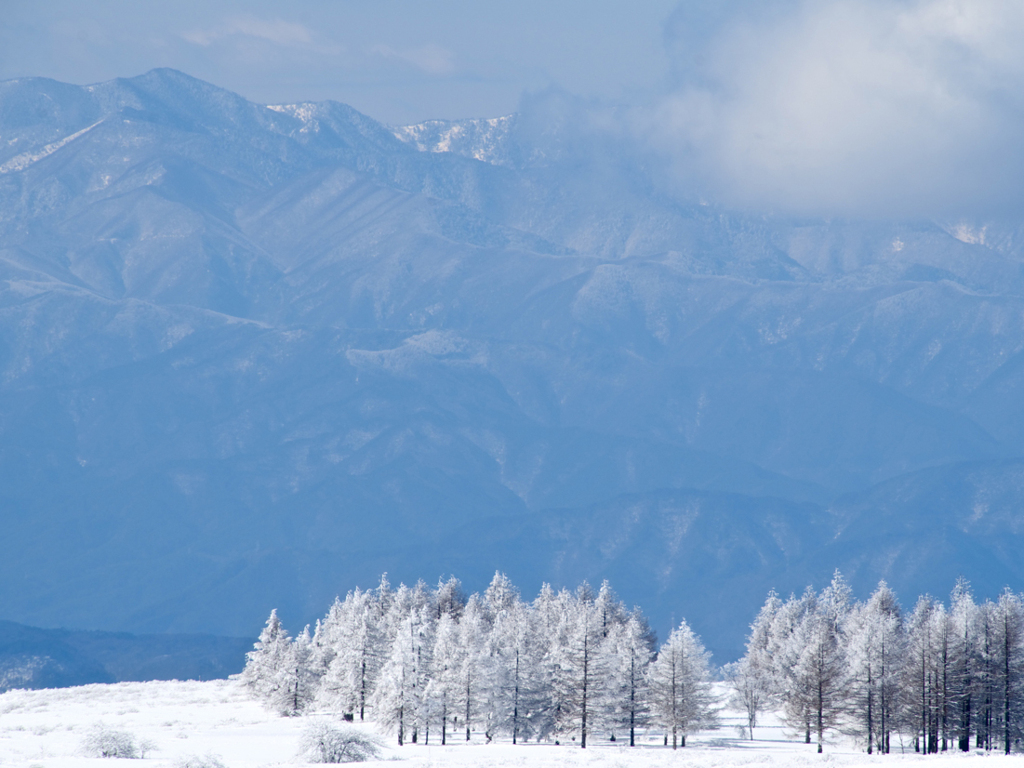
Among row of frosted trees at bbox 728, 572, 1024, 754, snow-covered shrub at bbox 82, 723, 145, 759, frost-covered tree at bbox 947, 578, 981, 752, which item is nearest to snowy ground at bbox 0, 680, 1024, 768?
snow-covered shrub at bbox 82, 723, 145, 759

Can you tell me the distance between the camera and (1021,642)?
330 feet

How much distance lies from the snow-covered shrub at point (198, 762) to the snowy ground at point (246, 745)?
91 centimetres

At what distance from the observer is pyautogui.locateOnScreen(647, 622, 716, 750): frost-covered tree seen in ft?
330

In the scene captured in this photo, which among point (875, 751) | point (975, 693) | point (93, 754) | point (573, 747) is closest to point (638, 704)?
point (573, 747)

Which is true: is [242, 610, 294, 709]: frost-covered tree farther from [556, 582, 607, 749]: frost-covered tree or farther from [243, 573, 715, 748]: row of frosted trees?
[556, 582, 607, 749]: frost-covered tree

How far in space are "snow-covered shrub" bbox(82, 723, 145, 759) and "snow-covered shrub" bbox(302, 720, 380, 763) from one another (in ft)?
35.6

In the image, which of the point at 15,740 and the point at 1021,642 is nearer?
the point at 15,740

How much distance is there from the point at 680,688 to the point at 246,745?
105ft

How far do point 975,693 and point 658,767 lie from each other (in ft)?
99.6

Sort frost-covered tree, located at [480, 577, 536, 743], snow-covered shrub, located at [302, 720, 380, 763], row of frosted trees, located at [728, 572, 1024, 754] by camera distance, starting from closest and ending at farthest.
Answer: snow-covered shrub, located at [302, 720, 380, 763] → row of frosted trees, located at [728, 572, 1024, 754] → frost-covered tree, located at [480, 577, 536, 743]

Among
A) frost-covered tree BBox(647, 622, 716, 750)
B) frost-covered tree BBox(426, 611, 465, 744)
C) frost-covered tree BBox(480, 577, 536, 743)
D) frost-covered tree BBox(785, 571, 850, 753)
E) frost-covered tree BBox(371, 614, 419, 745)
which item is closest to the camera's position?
frost-covered tree BBox(785, 571, 850, 753)

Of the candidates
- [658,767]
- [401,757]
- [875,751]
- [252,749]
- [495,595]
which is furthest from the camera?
[495,595]

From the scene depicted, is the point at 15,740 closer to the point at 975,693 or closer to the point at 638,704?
the point at 638,704

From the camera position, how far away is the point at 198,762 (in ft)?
232
